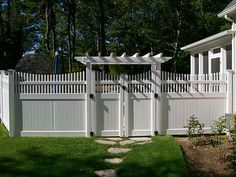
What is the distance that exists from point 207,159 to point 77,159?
2.50 meters

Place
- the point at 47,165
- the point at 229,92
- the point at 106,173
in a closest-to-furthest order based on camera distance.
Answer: the point at 106,173
the point at 47,165
the point at 229,92

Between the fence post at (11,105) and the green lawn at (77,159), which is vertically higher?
the fence post at (11,105)

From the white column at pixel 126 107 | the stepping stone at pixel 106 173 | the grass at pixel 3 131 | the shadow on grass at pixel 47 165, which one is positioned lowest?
the stepping stone at pixel 106 173

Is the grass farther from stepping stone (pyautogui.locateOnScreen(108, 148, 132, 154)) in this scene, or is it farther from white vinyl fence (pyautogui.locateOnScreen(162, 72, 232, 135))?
white vinyl fence (pyautogui.locateOnScreen(162, 72, 232, 135))

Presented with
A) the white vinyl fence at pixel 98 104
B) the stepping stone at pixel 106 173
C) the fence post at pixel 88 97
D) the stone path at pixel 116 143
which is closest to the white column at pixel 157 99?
the white vinyl fence at pixel 98 104

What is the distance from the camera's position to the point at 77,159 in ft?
23.5

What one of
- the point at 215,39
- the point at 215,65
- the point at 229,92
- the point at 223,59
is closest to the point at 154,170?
the point at 229,92

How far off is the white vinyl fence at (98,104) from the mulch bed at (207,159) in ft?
3.18

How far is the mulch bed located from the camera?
6605 millimetres

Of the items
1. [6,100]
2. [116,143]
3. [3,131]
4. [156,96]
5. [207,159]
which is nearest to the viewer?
[207,159]

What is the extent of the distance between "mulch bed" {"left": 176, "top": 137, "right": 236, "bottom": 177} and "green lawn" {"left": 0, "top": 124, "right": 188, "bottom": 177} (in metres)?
0.23

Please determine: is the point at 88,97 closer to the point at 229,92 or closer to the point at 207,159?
the point at 207,159

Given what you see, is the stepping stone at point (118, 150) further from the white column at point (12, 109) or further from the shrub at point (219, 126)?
the white column at point (12, 109)

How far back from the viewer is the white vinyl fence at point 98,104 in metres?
9.20
